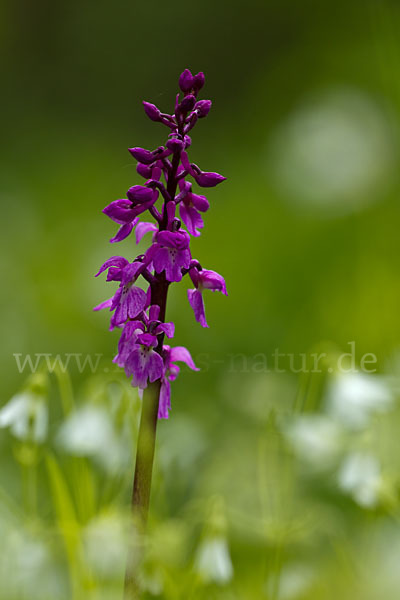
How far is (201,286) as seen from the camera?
102cm

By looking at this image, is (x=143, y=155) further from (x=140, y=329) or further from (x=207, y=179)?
(x=140, y=329)

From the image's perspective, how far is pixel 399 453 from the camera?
1.54 m

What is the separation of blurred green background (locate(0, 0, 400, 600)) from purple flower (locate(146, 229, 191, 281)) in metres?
0.35

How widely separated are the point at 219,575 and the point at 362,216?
242 centimetres

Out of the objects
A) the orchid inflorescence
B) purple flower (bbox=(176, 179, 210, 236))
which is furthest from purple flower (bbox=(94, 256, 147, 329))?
purple flower (bbox=(176, 179, 210, 236))

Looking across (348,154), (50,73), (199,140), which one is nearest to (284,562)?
(348,154)

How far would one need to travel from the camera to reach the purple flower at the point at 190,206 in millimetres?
1003

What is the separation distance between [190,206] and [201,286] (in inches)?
4.2

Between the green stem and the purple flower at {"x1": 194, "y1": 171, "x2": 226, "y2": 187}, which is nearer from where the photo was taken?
the green stem

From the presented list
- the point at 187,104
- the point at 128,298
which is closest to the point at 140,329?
the point at 128,298

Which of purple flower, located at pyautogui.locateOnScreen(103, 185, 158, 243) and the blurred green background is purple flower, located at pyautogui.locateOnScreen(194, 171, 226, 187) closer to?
purple flower, located at pyautogui.locateOnScreen(103, 185, 158, 243)

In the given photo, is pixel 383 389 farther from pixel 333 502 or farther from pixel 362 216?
pixel 362 216

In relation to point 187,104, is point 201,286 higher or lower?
lower

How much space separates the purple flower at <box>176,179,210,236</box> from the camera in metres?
1.00
